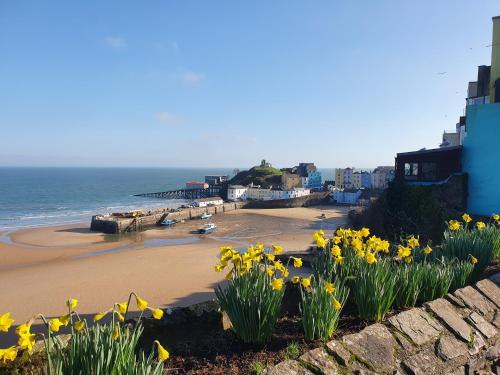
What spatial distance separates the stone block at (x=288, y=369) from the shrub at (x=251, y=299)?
0.78 meters

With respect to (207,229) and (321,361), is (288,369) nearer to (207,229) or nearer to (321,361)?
(321,361)

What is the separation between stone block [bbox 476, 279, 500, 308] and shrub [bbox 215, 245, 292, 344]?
275 centimetres

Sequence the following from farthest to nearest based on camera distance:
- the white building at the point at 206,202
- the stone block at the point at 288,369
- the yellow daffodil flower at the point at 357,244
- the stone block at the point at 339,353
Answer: the white building at the point at 206,202 < the yellow daffodil flower at the point at 357,244 < the stone block at the point at 339,353 < the stone block at the point at 288,369

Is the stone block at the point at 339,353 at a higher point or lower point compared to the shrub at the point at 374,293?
lower

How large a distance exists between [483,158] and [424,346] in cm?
1827

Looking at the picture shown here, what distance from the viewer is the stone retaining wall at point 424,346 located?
3016 mm

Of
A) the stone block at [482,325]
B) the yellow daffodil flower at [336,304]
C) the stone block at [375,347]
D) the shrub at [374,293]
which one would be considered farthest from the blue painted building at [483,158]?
the yellow daffodil flower at [336,304]

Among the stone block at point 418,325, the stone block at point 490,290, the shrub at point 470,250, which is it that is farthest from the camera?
the shrub at point 470,250

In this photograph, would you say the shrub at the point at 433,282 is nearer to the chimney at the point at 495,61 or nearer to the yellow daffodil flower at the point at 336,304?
the yellow daffodil flower at the point at 336,304

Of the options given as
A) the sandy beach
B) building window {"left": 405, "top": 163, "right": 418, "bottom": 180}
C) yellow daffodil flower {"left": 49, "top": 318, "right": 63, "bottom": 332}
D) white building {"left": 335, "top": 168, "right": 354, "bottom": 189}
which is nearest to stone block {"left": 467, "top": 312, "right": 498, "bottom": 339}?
yellow daffodil flower {"left": 49, "top": 318, "right": 63, "bottom": 332}

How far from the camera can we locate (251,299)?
3.75 m

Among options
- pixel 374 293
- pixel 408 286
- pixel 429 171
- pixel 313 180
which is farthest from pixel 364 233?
pixel 313 180

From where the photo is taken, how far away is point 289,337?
379 centimetres

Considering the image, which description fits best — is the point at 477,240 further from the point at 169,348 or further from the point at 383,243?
the point at 169,348
